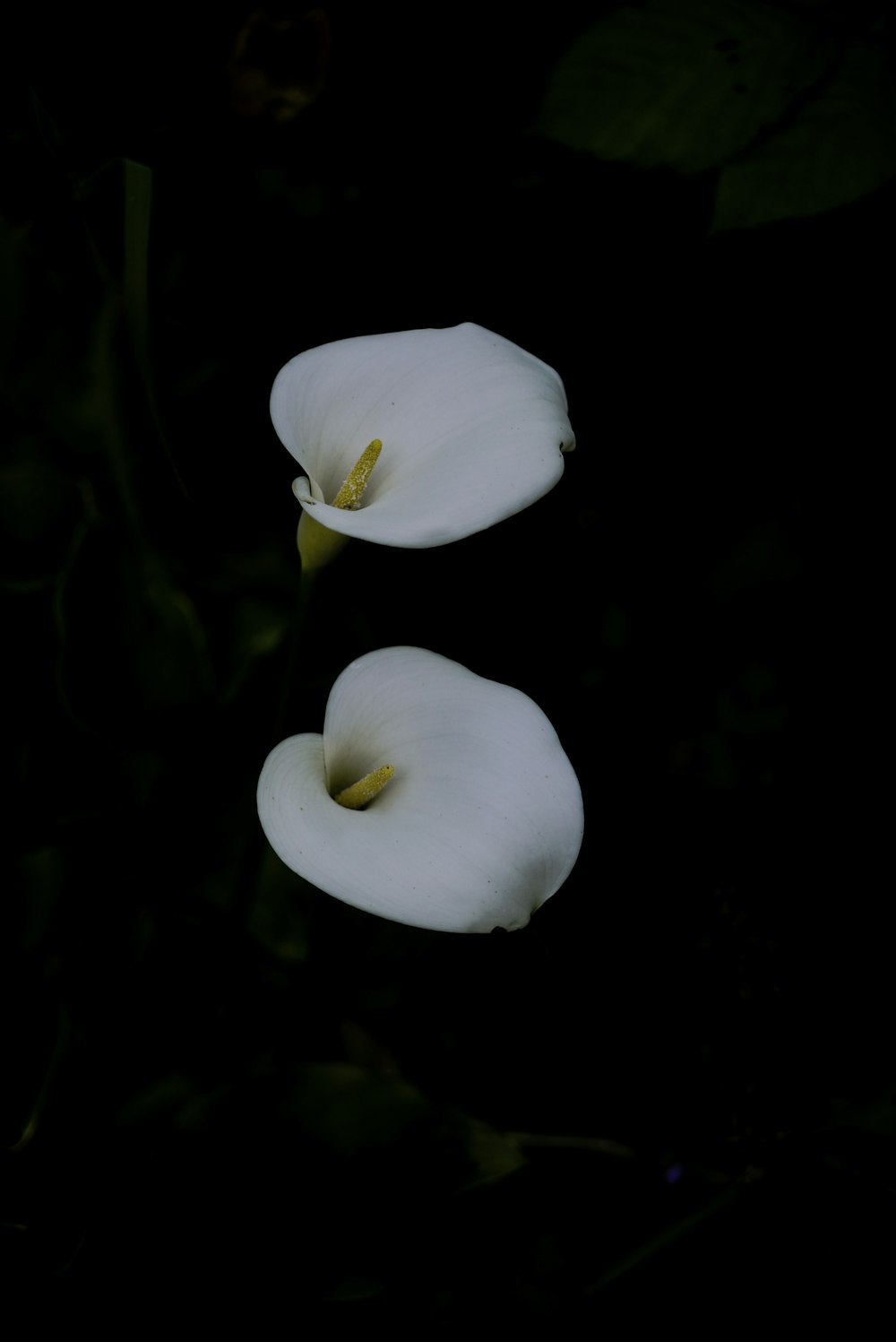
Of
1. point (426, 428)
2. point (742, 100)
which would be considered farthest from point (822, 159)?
point (426, 428)

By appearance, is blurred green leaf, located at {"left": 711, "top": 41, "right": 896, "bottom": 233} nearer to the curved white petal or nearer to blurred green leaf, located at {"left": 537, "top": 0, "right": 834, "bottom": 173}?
blurred green leaf, located at {"left": 537, "top": 0, "right": 834, "bottom": 173}

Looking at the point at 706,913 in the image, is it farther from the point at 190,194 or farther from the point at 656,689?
the point at 190,194

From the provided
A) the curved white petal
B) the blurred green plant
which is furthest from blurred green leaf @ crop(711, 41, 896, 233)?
the curved white petal

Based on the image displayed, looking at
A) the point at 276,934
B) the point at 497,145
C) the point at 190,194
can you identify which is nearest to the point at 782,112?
the point at 497,145

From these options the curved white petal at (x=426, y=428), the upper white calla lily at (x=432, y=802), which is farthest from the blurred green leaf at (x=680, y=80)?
the upper white calla lily at (x=432, y=802)

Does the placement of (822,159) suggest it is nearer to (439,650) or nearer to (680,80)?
(680,80)

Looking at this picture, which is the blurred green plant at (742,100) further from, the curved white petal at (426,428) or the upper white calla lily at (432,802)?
the upper white calla lily at (432,802)
